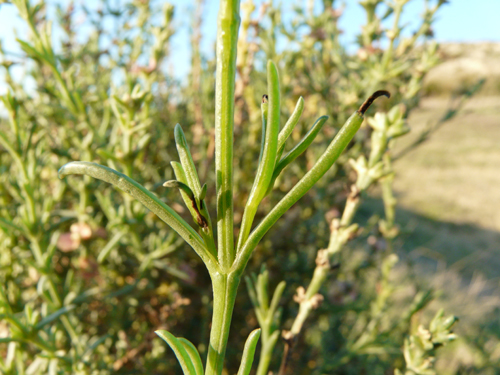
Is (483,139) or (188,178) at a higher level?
(188,178)

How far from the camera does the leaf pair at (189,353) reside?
0.80 feet

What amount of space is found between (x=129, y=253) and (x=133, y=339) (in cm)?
20

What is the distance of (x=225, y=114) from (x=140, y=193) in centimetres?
7

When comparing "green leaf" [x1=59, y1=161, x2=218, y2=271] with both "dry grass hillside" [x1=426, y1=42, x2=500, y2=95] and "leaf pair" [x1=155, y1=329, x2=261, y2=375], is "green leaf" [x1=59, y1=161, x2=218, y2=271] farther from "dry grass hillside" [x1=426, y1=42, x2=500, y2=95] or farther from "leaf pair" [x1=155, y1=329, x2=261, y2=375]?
"dry grass hillside" [x1=426, y1=42, x2=500, y2=95]

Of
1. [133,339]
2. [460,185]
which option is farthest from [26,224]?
[460,185]

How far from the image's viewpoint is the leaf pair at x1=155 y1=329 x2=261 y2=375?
24cm

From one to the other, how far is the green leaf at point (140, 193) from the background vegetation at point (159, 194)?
250 mm

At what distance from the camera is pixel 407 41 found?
785 mm

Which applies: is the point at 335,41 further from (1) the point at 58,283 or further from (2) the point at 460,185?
(2) the point at 460,185

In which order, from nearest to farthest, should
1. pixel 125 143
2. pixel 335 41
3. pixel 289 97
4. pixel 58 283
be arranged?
pixel 125 143, pixel 58 283, pixel 335 41, pixel 289 97

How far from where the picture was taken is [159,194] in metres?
0.71

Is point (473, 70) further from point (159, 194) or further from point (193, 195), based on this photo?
point (193, 195)

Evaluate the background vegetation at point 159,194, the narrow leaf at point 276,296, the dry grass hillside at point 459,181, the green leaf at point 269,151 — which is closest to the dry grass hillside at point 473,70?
the dry grass hillside at point 459,181

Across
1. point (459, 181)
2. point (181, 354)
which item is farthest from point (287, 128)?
point (459, 181)
